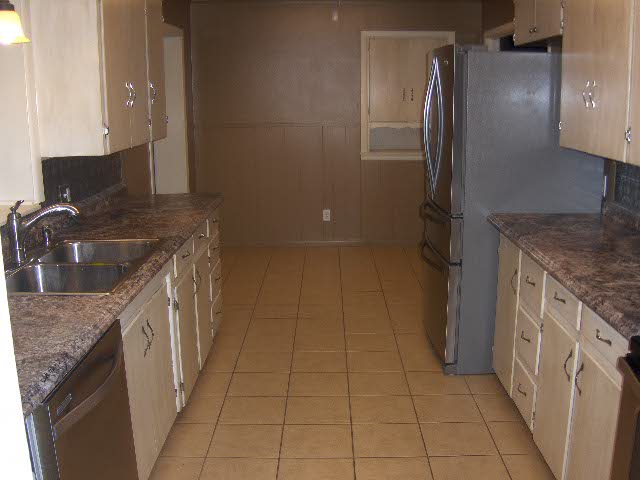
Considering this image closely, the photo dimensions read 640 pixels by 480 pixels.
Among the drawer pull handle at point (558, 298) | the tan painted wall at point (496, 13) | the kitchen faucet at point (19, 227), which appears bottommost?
the drawer pull handle at point (558, 298)

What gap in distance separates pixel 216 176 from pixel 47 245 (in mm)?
3762

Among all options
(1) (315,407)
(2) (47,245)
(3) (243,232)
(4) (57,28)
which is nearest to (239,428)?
(1) (315,407)

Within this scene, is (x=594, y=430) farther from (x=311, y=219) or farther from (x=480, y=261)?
(x=311, y=219)

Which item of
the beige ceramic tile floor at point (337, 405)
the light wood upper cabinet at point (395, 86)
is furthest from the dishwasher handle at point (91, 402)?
the light wood upper cabinet at point (395, 86)

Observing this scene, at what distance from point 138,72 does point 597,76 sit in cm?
205

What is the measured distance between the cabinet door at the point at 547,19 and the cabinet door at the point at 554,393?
140 cm

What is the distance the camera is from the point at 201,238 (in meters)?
3.53

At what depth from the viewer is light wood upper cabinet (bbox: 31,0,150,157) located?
253 cm

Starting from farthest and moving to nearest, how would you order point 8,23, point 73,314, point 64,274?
point 64,274, point 73,314, point 8,23

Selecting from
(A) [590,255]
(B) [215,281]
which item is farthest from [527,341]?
(B) [215,281]

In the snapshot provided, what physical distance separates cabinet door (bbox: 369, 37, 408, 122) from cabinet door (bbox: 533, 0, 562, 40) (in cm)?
297

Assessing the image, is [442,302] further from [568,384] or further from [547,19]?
[547,19]

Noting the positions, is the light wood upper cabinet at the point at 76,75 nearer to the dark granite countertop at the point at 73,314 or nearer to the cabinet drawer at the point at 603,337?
the dark granite countertop at the point at 73,314

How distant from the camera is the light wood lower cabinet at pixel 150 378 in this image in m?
2.28
